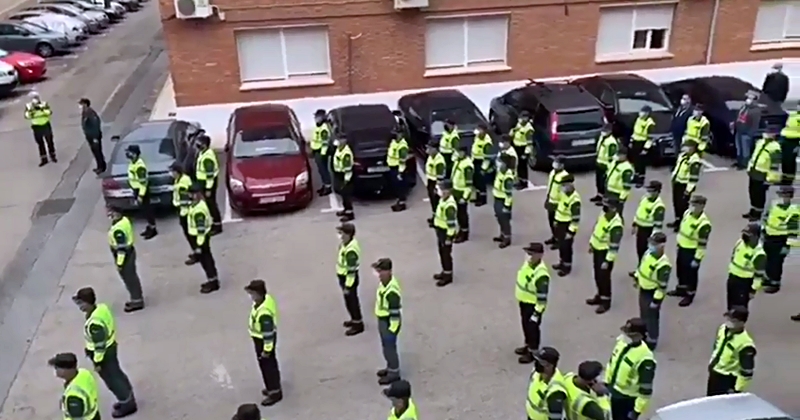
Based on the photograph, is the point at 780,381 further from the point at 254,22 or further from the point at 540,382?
the point at 254,22

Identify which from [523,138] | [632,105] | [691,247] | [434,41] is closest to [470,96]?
[434,41]

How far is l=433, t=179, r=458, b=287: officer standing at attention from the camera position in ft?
34.2

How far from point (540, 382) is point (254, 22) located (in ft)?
40.6

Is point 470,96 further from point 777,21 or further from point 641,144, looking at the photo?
point 777,21

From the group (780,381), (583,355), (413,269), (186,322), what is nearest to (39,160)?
(186,322)

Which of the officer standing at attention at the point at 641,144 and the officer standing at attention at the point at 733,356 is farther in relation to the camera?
the officer standing at attention at the point at 641,144

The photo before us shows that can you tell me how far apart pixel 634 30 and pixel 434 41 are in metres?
4.97

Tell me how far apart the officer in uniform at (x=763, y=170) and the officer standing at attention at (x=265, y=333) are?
314 inches

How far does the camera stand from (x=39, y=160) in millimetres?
16406

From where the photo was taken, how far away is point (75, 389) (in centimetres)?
679

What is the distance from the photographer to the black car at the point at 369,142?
13359mm

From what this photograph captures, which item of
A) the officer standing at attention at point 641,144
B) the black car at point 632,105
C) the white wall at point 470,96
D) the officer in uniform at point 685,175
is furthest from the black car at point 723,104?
the officer in uniform at point 685,175

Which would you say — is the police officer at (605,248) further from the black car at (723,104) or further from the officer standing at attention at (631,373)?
the black car at (723,104)

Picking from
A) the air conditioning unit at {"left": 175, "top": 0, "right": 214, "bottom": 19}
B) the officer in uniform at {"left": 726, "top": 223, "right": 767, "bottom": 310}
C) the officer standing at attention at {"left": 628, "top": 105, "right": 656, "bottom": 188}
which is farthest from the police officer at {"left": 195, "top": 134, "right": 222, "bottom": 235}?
the officer in uniform at {"left": 726, "top": 223, "right": 767, "bottom": 310}
